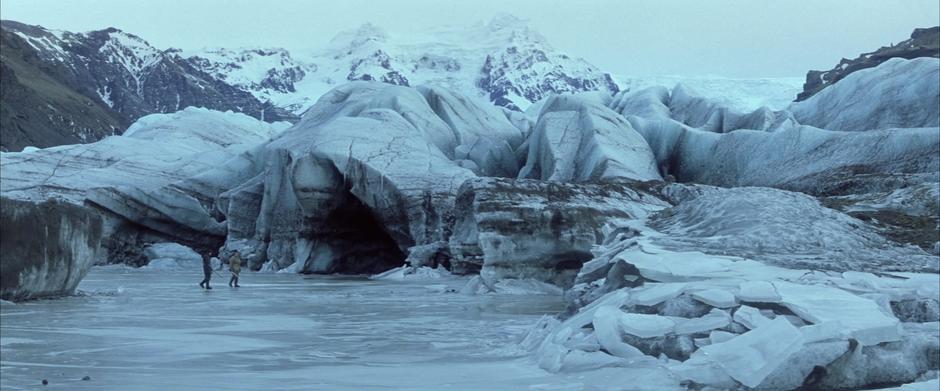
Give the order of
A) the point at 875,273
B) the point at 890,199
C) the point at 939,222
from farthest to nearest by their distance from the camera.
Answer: the point at 890,199
the point at 939,222
the point at 875,273

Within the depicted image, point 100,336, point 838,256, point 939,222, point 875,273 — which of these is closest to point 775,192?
point 939,222

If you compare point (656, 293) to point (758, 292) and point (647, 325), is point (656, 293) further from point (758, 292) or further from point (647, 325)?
point (758, 292)

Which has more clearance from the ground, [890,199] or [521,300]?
[890,199]

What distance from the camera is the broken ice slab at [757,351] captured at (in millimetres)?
6137

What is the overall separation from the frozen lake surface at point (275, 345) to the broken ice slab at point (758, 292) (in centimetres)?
122

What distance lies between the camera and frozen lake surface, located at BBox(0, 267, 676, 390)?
7.20 meters

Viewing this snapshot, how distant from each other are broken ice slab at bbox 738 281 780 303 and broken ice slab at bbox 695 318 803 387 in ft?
2.31

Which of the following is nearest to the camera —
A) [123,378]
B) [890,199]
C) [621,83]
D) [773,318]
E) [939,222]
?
[773,318]

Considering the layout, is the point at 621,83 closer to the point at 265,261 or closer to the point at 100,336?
the point at 265,261

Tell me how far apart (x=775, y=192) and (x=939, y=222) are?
78.1 inches

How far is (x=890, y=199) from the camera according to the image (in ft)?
47.8

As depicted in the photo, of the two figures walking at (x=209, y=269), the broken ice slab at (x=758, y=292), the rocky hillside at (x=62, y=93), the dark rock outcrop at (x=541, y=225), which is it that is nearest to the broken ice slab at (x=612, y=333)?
the broken ice slab at (x=758, y=292)

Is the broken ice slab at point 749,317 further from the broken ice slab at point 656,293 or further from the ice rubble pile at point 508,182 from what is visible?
the ice rubble pile at point 508,182

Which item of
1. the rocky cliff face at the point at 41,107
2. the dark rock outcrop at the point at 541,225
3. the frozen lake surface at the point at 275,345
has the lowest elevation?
the frozen lake surface at the point at 275,345
